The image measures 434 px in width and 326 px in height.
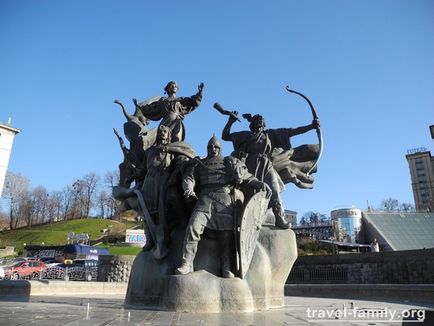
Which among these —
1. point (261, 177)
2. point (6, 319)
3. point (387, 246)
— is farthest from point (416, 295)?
point (387, 246)

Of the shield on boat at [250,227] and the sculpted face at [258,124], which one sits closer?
the shield on boat at [250,227]

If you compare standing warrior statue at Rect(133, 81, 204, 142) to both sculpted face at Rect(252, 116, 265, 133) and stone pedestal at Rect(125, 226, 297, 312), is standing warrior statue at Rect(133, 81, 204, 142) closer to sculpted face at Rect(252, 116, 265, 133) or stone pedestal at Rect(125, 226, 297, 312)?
sculpted face at Rect(252, 116, 265, 133)

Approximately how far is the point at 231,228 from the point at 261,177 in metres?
1.82

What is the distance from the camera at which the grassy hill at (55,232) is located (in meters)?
68.8

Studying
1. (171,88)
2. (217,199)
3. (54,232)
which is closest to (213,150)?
(217,199)

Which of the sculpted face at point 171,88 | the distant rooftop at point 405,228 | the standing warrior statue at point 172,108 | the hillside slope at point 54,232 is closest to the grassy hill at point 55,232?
the hillside slope at point 54,232

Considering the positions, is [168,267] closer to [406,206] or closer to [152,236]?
[152,236]

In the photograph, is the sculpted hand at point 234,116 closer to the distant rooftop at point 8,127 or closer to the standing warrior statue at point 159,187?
the standing warrior statue at point 159,187

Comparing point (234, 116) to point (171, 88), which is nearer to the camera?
point (234, 116)

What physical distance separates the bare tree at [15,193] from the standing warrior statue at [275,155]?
7956 cm

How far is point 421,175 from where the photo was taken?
111438mm

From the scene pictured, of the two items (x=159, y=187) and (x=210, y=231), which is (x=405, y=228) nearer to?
(x=210, y=231)

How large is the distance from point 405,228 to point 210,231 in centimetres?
5047

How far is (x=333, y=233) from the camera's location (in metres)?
69.6
